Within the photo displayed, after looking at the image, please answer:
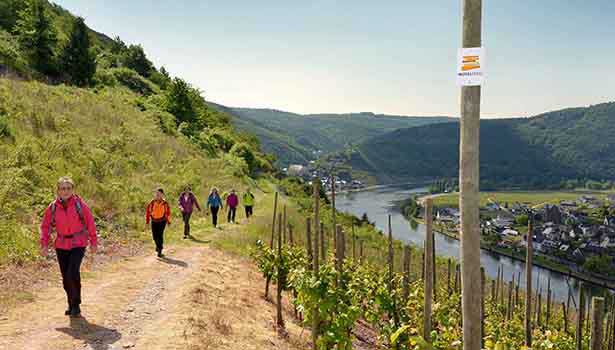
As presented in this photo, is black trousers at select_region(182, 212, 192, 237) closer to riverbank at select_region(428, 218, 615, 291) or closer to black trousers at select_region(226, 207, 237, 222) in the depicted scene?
black trousers at select_region(226, 207, 237, 222)

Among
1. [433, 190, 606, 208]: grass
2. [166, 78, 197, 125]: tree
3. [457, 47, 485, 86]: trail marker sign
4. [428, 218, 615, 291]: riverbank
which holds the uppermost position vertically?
[166, 78, 197, 125]: tree

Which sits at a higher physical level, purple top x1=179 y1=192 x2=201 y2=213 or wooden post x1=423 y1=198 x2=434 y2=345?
wooden post x1=423 y1=198 x2=434 y2=345

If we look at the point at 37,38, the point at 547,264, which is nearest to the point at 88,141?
the point at 37,38

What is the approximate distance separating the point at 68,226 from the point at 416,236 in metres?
71.3

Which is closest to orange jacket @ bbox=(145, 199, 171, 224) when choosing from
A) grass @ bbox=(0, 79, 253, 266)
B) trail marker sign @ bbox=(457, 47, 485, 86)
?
grass @ bbox=(0, 79, 253, 266)

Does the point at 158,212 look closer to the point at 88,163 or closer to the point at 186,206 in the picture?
the point at 186,206

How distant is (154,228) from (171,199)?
8.24 m

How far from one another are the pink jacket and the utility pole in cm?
551

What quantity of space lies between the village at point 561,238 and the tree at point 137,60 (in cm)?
4442

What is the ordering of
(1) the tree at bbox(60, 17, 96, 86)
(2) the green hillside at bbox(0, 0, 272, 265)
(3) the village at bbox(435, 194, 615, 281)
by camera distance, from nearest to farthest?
(2) the green hillside at bbox(0, 0, 272, 265)
(1) the tree at bbox(60, 17, 96, 86)
(3) the village at bbox(435, 194, 615, 281)

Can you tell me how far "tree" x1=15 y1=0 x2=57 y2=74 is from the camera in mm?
31969

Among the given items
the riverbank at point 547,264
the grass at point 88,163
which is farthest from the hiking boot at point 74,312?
the riverbank at point 547,264

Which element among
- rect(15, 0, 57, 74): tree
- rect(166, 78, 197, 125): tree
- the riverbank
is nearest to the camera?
rect(15, 0, 57, 74): tree

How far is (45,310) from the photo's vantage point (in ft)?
22.5
